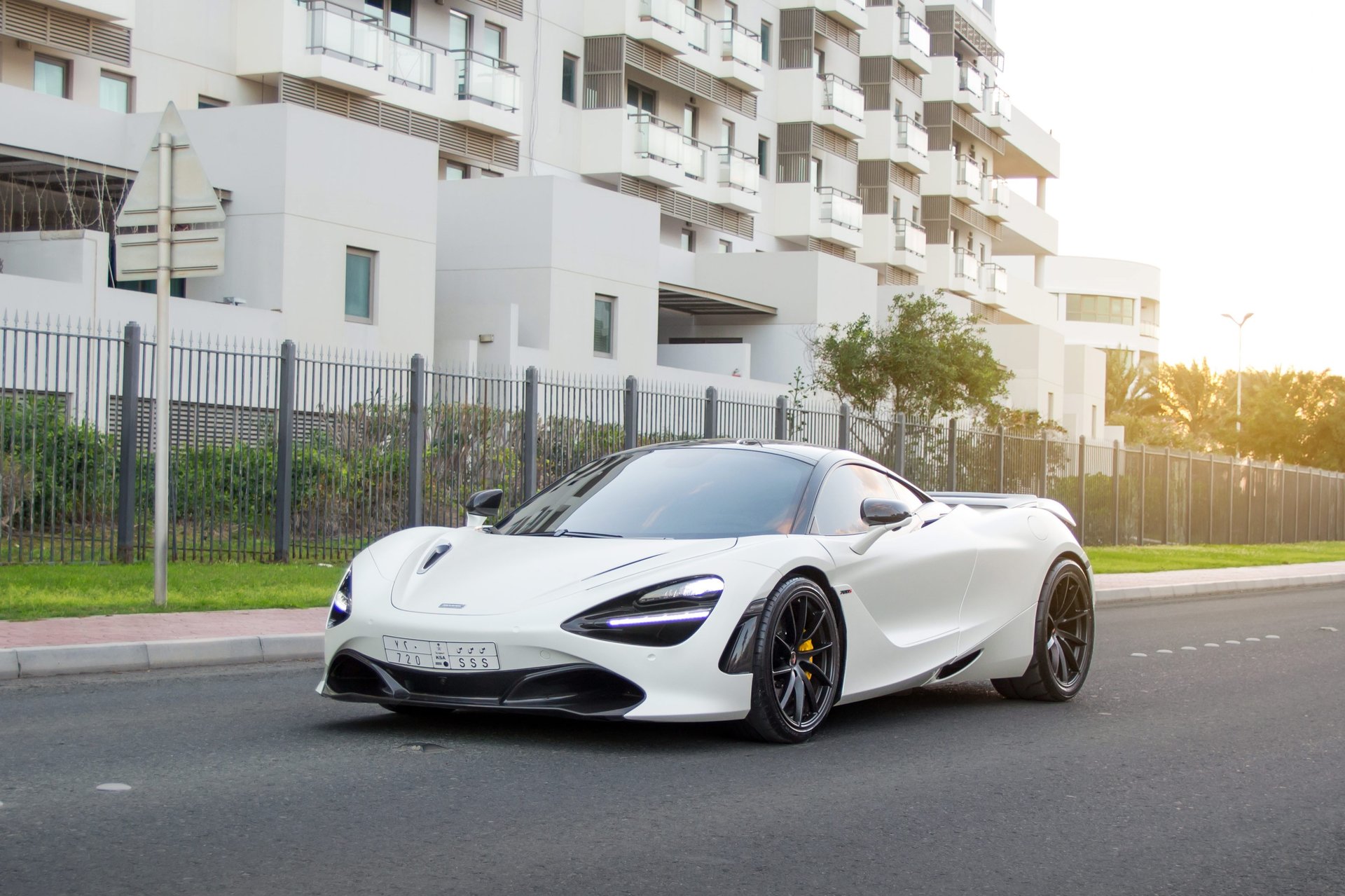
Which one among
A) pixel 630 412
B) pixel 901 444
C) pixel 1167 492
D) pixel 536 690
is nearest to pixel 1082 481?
pixel 1167 492

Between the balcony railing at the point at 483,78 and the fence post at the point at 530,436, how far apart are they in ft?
56.0

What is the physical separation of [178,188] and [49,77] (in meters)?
17.7

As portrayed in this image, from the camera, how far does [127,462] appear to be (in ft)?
48.0

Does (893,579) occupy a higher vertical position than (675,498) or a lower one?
lower

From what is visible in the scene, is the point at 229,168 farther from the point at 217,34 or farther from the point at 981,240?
the point at 981,240

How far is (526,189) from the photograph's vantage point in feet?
103

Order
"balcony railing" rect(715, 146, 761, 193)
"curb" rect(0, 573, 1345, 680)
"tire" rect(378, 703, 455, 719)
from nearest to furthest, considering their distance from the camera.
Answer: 1. "tire" rect(378, 703, 455, 719)
2. "curb" rect(0, 573, 1345, 680)
3. "balcony railing" rect(715, 146, 761, 193)

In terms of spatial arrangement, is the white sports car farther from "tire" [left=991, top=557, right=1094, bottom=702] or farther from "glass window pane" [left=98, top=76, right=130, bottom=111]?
"glass window pane" [left=98, top=76, right=130, bottom=111]

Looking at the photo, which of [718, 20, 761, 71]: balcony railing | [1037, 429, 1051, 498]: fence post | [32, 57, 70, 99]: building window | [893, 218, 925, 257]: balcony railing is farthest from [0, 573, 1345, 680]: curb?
[893, 218, 925, 257]: balcony railing

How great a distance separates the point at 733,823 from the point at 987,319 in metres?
59.3

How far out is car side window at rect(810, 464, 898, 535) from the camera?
24.5 ft

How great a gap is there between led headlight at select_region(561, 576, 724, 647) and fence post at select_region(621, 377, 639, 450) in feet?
40.7

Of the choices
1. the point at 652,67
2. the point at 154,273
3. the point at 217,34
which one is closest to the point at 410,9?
the point at 217,34

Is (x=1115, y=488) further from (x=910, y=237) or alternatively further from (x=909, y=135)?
(x=909, y=135)
